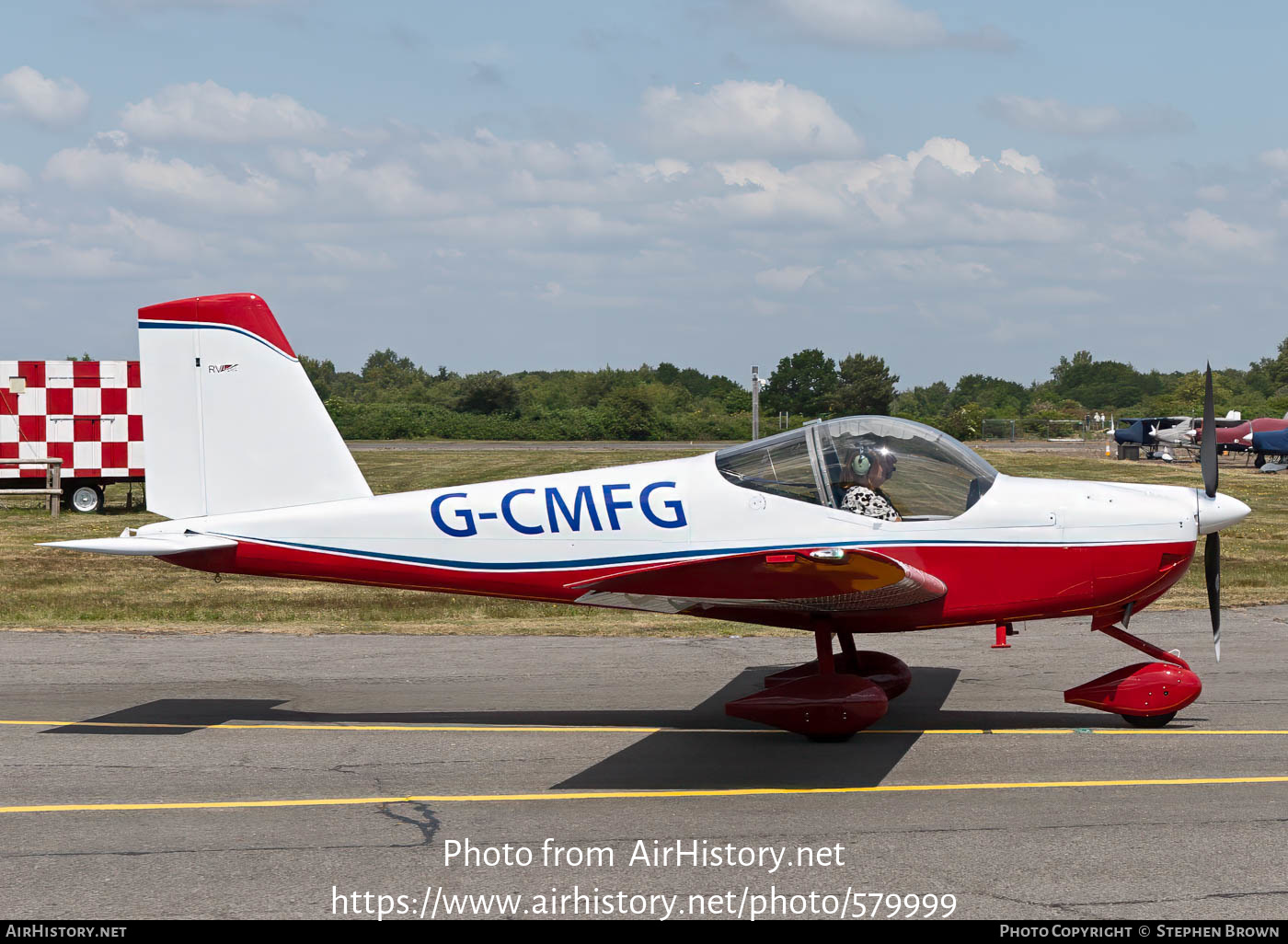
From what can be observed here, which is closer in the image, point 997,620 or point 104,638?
point 997,620

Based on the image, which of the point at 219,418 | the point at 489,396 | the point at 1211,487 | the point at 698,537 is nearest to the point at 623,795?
the point at 698,537

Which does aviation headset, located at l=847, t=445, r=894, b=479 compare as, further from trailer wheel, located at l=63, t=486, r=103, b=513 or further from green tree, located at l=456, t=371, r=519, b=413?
green tree, located at l=456, t=371, r=519, b=413

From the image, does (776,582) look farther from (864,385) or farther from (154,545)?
(864,385)

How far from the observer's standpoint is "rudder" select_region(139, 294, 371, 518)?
28.3ft

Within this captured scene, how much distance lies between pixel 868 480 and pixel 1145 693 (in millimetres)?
2516

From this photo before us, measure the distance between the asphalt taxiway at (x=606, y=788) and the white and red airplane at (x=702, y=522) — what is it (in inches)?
30.6

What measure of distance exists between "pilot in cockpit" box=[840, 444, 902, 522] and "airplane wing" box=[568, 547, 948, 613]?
0.58m

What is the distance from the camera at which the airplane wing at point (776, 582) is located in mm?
6969

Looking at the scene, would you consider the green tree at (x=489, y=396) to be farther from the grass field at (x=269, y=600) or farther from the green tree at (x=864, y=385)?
the grass field at (x=269, y=600)

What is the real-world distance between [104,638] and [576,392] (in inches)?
3538

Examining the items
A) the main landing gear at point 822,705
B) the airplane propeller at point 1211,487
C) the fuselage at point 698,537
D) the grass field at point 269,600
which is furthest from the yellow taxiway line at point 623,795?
the grass field at point 269,600

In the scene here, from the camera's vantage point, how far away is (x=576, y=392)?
333 feet
